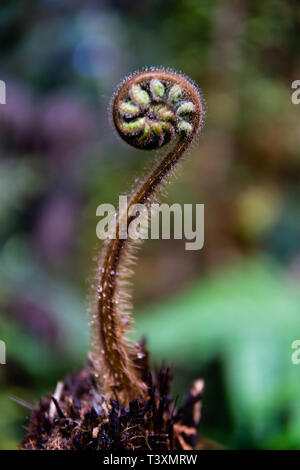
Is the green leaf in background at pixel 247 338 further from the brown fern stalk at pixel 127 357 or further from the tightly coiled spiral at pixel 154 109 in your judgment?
the tightly coiled spiral at pixel 154 109

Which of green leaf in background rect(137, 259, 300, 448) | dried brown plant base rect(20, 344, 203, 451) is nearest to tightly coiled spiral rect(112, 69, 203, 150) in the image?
dried brown plant base rect(20, 344, 203, 451)

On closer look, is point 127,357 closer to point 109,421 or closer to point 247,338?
point 109,421

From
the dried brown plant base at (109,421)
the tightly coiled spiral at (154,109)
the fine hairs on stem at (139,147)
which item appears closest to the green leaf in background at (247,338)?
the dried brown plant base at (109,421)

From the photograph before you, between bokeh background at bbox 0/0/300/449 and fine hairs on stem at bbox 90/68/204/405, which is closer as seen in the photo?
fine hairs on stem at bbox 90/68/204/405

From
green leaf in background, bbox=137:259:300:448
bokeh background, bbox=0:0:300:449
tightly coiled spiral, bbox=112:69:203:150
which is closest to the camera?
tightly coiled spiral, bbox=112:69:203:150

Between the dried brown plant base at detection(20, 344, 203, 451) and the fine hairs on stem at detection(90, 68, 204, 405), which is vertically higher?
the fine hairs on stem at detection(90, 68, 204, 405)

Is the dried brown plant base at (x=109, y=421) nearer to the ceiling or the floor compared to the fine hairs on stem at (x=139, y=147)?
nearer to the floor

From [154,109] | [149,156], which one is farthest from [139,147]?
[149,156]

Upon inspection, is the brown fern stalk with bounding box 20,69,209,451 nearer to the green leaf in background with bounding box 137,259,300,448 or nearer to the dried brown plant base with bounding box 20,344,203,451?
the dried brown plant base with bounding box 20,344,203,451
